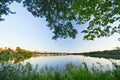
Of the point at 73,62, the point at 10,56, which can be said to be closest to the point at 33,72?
the point at 73,62

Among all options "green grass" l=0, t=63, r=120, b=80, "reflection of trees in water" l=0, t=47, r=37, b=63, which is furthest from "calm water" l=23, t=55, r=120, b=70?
"reflection of trees in water" l=0, t=47, r=37, b=63

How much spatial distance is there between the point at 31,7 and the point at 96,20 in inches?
157

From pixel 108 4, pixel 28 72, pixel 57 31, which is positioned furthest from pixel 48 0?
pixel 28 72

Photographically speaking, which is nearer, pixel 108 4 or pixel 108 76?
pixel 108 76

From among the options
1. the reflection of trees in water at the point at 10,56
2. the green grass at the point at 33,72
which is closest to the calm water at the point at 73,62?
the green grass at the point at 33,72

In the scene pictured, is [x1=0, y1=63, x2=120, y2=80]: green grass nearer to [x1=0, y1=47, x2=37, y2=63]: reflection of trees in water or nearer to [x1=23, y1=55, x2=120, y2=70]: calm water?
[x1=23, y1=55, x2=120, y2=70]: calm water

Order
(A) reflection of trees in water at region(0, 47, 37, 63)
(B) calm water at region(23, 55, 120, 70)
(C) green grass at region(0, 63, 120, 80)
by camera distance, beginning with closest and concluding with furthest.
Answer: (C) green grass at region(0, 63, 120, 80)
(B) calm water at region(23, 55, 120, 70)
(A) reflection of trees in water at region(0, 47, 37, 63)

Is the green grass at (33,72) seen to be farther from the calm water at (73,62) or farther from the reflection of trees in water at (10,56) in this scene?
the reflection of trees in water at (10,56)

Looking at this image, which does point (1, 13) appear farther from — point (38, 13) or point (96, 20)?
point (96, 20)

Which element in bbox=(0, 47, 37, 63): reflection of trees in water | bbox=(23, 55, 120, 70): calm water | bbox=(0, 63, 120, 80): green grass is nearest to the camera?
bbox=(0, 63, 120, 80): green grass

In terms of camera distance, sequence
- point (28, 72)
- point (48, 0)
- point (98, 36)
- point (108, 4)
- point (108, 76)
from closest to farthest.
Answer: point (108, 76), point (28, 72), point (108, 4), point (98, 36), point (48, 0)

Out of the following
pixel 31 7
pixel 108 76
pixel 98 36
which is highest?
pixel 31 7

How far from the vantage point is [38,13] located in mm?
15500

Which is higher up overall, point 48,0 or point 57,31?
point 48,0
